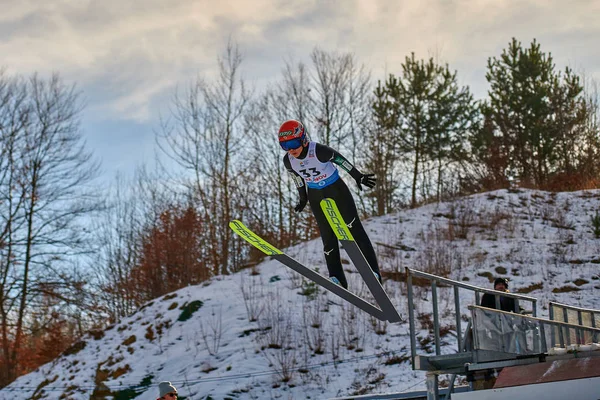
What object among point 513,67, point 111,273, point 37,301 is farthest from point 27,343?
point 513,67

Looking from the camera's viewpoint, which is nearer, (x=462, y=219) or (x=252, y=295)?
(x=252, y=295)

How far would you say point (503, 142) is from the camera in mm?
26125

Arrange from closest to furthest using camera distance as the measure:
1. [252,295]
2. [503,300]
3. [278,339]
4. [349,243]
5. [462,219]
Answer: [349,243] < [503,300] < [278,339] < [252,295] < [462,219]

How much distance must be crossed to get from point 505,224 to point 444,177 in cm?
910

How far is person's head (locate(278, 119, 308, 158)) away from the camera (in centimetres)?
687

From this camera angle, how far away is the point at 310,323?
43.8 feet

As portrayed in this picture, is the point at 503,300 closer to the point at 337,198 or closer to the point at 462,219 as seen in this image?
the point at 337,198

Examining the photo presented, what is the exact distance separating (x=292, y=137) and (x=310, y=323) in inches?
283

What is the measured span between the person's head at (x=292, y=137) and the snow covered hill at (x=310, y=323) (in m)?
5.78

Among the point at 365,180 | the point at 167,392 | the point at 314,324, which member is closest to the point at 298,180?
the point at 365,180

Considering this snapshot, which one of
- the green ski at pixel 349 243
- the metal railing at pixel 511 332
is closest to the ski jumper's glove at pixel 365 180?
the green ski at pixel 349 243

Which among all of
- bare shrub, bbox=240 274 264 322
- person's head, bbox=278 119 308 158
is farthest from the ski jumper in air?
bare shrub, bbox=240 274 264 322

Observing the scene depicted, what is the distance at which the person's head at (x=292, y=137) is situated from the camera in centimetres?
687

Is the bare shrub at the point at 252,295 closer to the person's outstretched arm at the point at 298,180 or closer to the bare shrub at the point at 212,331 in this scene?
the bare shrub at the point at 212,331
